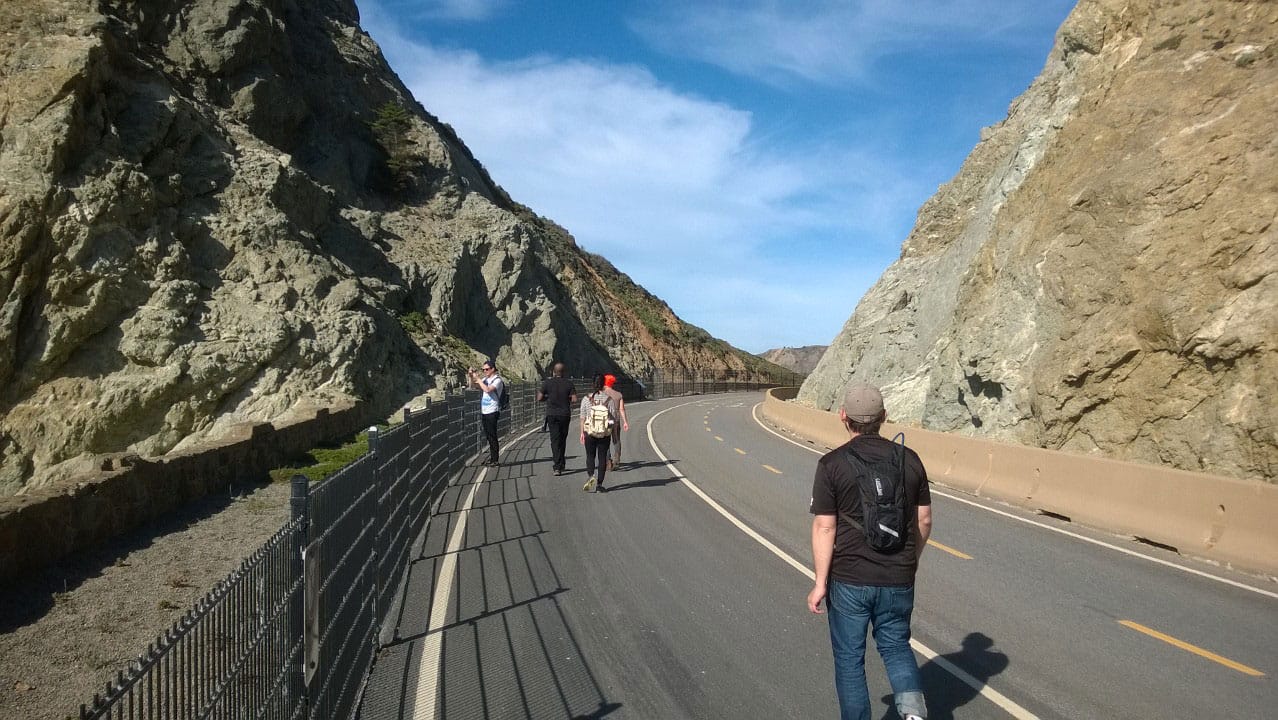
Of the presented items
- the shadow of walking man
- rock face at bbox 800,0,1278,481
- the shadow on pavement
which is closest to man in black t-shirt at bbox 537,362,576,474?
the shadow on pavement

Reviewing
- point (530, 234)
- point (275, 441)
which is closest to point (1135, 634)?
point (275, 441)

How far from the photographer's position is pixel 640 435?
26.1 metres

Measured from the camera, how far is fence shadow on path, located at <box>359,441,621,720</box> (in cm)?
529

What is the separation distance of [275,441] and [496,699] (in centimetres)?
1154

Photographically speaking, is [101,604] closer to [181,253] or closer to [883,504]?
[883,504]

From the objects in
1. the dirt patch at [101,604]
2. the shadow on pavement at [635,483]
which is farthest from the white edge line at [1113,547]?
the dirt patch at [101,604]

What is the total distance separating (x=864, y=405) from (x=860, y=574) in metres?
0.82

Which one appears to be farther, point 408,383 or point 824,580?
point 408,383

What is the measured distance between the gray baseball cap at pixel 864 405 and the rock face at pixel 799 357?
165 m

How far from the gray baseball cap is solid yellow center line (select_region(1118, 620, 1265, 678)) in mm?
4033

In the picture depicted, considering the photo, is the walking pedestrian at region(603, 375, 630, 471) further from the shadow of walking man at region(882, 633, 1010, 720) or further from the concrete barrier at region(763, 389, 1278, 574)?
the shadow of walking man at region(882, 633, 1010, 720)

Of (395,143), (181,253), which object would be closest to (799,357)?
(395,143)

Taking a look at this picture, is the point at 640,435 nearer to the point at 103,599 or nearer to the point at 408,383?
the point at 408,383

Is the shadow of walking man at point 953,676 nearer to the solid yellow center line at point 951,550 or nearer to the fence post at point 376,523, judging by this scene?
the solid yellow center line at point 951,550
